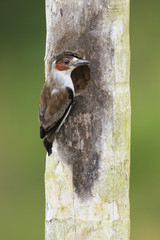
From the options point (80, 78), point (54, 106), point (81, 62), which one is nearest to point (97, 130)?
point (54, 106)

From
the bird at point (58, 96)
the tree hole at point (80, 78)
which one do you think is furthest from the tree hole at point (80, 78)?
the bird at point (58, 96)

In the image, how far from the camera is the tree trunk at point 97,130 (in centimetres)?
400

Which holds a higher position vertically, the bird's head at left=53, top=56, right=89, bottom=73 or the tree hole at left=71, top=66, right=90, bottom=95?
the bird's head at left=53, top=56, right=89, bottom=73

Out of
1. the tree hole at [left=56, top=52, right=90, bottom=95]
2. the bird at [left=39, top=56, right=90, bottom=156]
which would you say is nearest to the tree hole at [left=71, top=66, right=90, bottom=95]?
the tree hole at [left=56, top=52, right=90, bottom=95]

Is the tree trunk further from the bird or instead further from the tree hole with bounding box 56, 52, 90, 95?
the tree hole with bounding box 56, 52, 90, 95

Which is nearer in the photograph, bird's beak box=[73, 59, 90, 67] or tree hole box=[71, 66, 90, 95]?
bird's beak box=[73, 59, 90, 67]

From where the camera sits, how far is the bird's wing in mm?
4012

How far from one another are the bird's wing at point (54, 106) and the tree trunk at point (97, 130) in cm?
8

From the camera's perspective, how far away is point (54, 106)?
4051 mm

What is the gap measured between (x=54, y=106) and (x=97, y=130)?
317 mm

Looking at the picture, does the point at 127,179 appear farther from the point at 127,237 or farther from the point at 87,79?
the point at 87,79

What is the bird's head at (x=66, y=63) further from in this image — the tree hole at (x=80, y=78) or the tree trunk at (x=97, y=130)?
the tree hole at (x=80, y=78)

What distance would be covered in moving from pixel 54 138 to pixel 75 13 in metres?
0.82

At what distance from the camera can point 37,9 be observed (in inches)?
324
